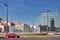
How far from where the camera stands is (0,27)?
50156 mm

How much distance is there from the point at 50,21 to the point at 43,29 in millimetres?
7705

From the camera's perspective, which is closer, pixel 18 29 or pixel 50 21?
pixel 50 21

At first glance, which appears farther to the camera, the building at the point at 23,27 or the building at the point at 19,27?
the building at the point at 23,27

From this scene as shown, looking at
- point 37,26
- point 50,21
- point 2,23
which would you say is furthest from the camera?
point 2,23

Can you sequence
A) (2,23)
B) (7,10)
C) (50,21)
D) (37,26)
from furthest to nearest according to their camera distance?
(2,23)
(37,26)
(50,21)
(7,10)

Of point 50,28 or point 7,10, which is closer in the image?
point 7,10

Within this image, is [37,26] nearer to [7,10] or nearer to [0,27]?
[0,27]

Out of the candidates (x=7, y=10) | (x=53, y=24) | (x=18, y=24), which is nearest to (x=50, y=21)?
(x=53, y=24)

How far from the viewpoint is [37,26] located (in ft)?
164

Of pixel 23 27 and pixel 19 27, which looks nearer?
pixel 23 27

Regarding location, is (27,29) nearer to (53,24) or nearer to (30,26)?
(30,26)

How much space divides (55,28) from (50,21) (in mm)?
6129

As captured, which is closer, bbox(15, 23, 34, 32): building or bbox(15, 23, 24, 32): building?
bbox(15, 23, 24, 32): building

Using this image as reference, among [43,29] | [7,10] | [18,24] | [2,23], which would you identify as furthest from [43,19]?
[7,10]
